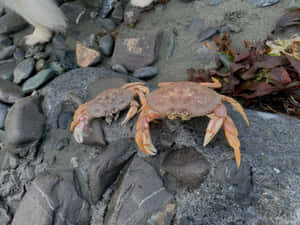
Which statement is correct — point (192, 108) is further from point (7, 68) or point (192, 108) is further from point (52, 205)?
point (7, 68)

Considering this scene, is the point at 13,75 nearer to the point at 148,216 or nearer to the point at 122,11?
the point at 122,11

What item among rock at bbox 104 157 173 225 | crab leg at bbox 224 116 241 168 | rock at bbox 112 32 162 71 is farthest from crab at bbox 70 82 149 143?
rock at bbox 112 32 162 71

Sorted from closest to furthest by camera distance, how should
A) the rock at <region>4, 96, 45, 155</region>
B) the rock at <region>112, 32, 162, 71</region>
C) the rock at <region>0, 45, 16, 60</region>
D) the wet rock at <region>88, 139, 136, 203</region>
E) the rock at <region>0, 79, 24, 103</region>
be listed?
the wet rock at <region>88, 139, 136, 203</region> < the rock at <region>4, 96, 45, 155</region> < the rock at <region>0, 79, 24, 103</region> < the rock at <region>112, 32, 162, 71</region> < the rock at <region>0, 45, 16, 60</region>

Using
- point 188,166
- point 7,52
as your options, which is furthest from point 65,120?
point 7,52

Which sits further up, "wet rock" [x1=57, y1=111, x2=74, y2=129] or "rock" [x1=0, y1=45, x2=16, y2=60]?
"rock" [x1=0, y1=45, x2=16, y2=60]

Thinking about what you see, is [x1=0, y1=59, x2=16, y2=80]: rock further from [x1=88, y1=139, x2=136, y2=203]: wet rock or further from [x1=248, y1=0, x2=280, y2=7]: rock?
[x1=248, y1=0, x2=280, y2=7]: rock

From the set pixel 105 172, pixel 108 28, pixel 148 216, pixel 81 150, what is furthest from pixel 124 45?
pixel 148 216
